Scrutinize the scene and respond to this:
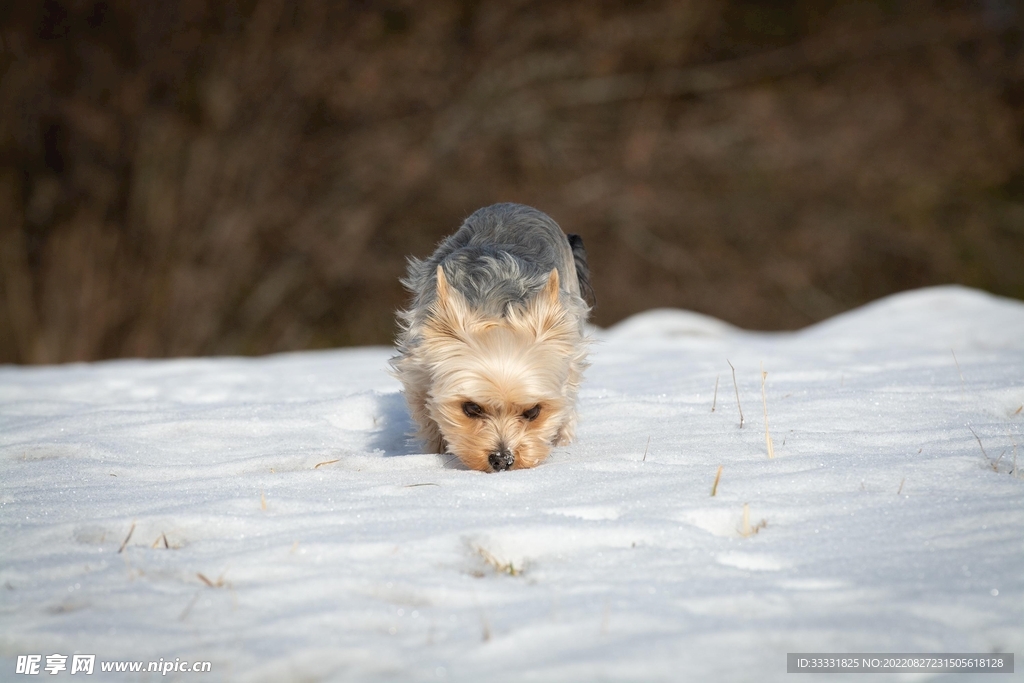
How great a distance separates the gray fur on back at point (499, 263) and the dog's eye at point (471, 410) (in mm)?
428

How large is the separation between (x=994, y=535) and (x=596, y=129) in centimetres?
1192

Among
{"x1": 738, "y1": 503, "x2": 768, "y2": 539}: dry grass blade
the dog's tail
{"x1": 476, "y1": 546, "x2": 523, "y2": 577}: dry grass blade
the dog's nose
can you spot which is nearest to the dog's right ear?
the dog's nose

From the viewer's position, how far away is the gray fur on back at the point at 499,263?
14.7 feet

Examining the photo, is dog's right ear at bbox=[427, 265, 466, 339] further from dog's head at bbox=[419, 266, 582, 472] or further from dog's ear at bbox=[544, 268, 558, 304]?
dog's ear at bbox=[544, 268, 558, 304]

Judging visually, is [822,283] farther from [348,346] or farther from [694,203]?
[348,346]

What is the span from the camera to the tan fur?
13.7 ft

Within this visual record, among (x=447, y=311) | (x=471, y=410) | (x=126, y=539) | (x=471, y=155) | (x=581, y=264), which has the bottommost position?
(x=126, y=539)

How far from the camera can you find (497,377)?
13.7 ft

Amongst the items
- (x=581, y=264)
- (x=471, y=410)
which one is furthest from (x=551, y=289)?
(x=581, y=264)

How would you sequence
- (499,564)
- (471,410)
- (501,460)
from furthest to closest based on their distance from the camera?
(471,410)
(501,460)
(499,564)

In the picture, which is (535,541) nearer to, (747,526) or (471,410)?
(747,526)

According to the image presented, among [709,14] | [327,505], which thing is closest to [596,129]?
[709,14]

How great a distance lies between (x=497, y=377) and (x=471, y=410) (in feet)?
0.69

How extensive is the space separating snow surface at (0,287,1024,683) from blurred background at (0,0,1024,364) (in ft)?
27.2
